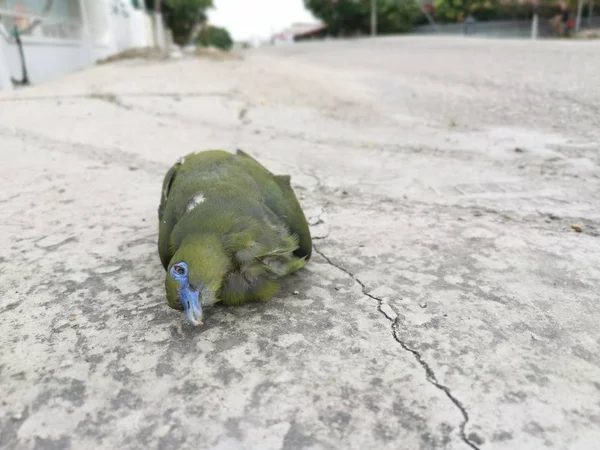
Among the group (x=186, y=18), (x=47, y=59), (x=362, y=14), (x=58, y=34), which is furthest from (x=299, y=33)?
(x=47, y=59)

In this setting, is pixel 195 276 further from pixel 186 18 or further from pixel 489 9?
pixel 489 9

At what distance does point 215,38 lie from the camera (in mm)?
34812

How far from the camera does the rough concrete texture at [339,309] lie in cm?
149

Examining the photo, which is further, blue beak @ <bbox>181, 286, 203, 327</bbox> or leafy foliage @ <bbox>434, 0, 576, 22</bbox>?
leafy foliage @ <bbox>434, 0, 576, 22</bbox>

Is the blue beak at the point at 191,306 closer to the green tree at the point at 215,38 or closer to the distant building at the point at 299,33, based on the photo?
A: the green tree at the point at 215,38

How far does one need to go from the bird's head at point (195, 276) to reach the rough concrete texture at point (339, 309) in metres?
0.15

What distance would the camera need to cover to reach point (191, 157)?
2602 mm

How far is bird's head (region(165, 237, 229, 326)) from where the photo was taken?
5.75ft

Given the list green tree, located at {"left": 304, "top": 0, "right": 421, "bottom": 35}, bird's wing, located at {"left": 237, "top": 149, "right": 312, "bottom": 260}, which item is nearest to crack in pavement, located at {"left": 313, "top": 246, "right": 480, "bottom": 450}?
bird's wing, located at {"left": 237, "top": 149, "right": 312, "bottom": 260}

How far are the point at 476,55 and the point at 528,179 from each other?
7092 millimetres

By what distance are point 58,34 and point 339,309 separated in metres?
10.7

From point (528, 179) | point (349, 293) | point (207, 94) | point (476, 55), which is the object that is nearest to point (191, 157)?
point (349, 293)

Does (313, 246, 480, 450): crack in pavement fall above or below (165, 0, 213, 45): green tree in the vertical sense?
below

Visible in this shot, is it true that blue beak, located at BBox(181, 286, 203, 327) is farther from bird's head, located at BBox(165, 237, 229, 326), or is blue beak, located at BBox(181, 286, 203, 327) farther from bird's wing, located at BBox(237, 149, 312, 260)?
bird's wing, located at BBox(237, 149, 312, 260)
